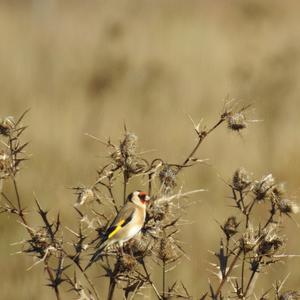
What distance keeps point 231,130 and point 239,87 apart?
5.75 metres

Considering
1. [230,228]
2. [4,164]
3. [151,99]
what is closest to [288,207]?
[230,228]

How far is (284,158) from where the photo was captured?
7.00m

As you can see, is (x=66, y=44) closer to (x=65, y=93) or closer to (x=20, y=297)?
(x=65, y=93)

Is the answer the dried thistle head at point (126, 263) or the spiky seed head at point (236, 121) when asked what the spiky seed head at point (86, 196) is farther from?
the spiky seed head at point (236, 121)

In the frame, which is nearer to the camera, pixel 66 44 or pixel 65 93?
pixel 65 93

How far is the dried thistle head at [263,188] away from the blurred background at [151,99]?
8.06 feet

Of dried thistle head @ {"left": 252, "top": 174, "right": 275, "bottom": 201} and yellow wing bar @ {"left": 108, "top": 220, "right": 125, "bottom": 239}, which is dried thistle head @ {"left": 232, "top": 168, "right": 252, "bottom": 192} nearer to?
dried thistle head @ {"left": 252, "top": 174, "right": 275, "bottom": 201}

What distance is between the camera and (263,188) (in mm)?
2717

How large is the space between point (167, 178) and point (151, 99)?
571 centimetres

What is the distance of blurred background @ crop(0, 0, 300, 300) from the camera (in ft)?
19.3

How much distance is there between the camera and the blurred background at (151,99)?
5.89 metres

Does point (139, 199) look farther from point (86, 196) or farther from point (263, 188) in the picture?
point (263, 188)

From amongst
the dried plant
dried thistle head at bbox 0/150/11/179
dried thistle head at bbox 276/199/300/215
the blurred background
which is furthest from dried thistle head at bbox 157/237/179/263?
the blurred background

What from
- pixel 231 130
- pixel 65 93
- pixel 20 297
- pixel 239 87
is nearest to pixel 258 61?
pixel 239 87
